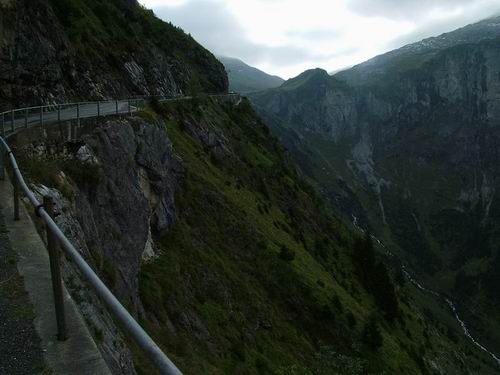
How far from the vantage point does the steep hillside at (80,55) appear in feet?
110

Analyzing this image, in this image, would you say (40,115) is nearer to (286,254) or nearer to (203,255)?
A: (203,255)

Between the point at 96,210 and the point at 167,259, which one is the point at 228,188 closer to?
the point at 167,259

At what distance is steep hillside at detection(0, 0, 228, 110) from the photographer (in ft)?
110

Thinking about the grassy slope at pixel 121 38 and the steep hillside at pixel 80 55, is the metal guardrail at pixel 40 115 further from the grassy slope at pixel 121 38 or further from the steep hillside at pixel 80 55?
the grassy slope at pixel 121 38

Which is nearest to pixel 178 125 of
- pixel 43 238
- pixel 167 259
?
pixel 167 259

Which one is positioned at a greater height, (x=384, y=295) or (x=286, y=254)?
(x=286, y=254)

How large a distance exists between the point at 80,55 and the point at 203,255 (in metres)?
28.9

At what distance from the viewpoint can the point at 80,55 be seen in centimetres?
4622

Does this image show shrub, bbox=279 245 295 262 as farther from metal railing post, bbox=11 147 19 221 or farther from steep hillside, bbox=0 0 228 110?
metal railing post, bbox=11 147 19 221

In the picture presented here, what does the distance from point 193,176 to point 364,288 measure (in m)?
35.5

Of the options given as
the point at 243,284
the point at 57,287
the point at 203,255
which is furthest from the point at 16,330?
the point at 243,284

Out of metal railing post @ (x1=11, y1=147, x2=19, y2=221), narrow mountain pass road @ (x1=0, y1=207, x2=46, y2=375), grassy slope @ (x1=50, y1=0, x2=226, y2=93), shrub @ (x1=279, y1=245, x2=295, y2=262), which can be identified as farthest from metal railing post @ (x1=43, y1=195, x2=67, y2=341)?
grassy slope @ (x1=50, y1=0, x2=226, y2=93)

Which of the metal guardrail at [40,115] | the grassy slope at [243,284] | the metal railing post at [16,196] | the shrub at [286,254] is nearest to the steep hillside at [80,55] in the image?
the grassy slope at [243,284]

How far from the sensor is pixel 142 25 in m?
84.3
